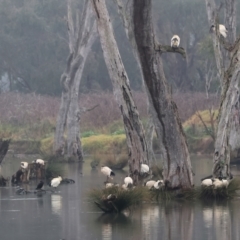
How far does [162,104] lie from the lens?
61.1ft

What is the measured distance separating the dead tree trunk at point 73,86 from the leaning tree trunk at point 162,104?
19.2 meters

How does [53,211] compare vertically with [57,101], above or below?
below

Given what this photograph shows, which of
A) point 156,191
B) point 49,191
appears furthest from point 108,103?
point 156,191

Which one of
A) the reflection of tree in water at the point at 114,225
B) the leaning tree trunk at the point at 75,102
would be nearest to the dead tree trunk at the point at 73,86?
the leaning tree trunk at the point at 75,102

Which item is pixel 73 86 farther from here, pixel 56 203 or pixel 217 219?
pixel 217 219

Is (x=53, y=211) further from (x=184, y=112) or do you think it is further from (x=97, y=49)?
(x=97, y=49)

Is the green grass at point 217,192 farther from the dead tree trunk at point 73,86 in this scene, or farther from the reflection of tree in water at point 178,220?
the dead tree trunk at point 73,86

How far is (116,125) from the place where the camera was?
50875mm

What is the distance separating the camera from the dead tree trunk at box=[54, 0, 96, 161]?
38.2 metres

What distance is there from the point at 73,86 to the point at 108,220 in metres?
23.8

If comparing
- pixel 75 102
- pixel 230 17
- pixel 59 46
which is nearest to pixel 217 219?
pixel 230 17

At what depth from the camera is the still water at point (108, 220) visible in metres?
14.3

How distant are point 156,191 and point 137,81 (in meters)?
55.6

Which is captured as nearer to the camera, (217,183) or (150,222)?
(150,222)
